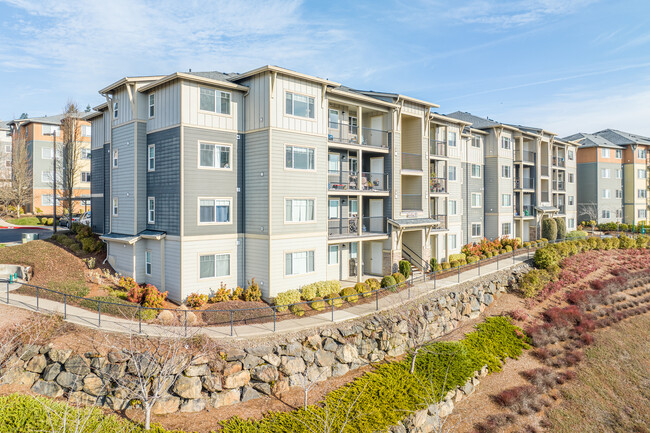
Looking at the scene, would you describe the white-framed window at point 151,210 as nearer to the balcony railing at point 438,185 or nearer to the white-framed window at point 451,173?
the balcony railing at point 438,185

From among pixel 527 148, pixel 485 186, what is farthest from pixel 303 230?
pixel 527 148

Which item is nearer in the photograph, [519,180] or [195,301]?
[195,301]

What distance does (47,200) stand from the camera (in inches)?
2181

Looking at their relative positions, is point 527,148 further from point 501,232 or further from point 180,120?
point 180,120

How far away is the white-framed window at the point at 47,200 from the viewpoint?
181 feet

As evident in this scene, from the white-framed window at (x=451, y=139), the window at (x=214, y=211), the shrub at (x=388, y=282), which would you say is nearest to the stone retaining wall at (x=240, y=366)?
the shrub at (x=388, y=282)

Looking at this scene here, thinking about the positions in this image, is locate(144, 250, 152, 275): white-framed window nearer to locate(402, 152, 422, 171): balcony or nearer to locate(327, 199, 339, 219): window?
locate(327, 199, 339, 219): window

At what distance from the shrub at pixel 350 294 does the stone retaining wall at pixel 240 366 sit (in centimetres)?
224

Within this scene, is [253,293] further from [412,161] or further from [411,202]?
[412,161]

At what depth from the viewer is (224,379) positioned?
15844 millimetres

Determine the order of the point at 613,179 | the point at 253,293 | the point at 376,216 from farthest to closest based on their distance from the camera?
the point at 613,179 → the point at 376,216 → the point at 253,293

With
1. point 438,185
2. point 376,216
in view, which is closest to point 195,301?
point 376,216

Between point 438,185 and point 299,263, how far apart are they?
54.8 ft

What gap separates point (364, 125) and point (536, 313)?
60.8 ft
